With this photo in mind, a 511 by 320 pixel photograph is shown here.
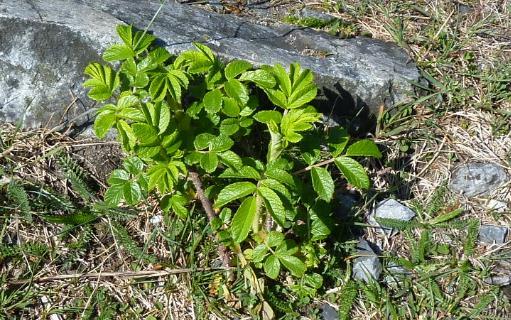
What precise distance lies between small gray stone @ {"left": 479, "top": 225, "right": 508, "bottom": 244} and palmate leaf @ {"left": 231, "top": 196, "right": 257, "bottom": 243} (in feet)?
4.73

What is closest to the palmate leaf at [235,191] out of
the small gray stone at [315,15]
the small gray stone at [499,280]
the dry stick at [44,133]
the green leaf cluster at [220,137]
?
the green leaf cluster at [220,137]

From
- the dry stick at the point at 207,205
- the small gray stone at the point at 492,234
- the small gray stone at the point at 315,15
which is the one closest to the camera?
the dry stick at the point at 207,205

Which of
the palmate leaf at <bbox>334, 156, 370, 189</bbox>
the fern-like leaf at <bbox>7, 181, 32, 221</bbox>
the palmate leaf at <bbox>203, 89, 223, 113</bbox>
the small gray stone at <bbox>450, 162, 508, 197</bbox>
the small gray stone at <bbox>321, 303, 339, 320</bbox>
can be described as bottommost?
the small gray stone at <bbox>321, 303, 339, 320</bbox>

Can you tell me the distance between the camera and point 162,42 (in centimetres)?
319

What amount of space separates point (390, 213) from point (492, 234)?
1.76ft

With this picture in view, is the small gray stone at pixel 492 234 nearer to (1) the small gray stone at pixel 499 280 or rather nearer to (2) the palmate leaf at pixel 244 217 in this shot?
(1) the small gray stone at pixel 499 280

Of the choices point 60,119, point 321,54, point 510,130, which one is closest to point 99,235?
point 60,119

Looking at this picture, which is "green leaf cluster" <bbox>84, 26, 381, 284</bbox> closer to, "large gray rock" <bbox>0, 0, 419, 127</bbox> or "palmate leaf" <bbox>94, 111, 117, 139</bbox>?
"palmate leaf" <bbox>94, 111, 117, 139</bbox>

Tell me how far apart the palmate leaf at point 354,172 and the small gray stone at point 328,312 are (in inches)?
29.2

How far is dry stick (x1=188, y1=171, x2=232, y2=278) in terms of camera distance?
273 centimetres

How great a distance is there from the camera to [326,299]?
3010 mm

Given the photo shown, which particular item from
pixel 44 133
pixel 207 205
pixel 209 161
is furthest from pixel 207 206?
pixel 44 133

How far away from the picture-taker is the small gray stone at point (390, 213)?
324 cm

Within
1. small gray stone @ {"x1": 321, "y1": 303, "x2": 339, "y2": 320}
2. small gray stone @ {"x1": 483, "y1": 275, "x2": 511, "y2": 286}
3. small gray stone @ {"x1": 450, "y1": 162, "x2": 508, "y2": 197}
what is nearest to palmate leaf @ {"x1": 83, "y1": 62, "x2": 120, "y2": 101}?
small gray stone @ {"x1": 321, "y1": 303, "x2": 339, "y2": 320}
